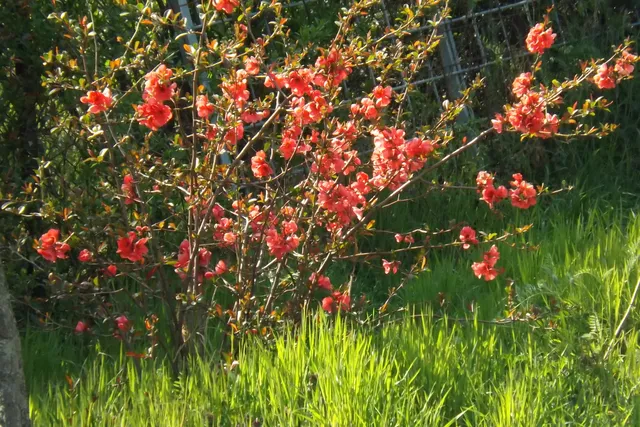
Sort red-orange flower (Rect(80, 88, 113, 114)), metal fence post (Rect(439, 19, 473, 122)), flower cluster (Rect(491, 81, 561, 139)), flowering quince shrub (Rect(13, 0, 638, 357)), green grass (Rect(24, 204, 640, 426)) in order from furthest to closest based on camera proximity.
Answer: metal fence post (Rect(439, 19, 473, 122)) → flower cluster (Rect(491, 81, 561, 139)) → flowering quince shrub (Rect(13, 0, 638, 357)) → red-orange flower (Rect(80, 88, 113, 114)) → green grass (Rect(24, 204, 640, 426))

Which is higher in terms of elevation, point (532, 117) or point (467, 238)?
point (532, 117)

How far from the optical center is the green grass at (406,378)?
2.77 meters

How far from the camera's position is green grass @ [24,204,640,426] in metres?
2.77

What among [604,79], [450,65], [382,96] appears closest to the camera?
[382,96]

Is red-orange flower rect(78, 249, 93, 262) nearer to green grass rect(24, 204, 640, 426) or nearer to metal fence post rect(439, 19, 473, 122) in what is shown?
green grass rect(24, 204, 640, 426)

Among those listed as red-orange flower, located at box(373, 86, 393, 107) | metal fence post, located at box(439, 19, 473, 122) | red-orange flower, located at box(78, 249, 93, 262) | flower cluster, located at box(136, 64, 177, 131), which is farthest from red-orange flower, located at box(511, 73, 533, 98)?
metal fence post, located at box(439, 19, 473, 122)

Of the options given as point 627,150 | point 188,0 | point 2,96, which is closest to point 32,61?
point 2,96

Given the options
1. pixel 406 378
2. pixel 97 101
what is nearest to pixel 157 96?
pixel 97 101

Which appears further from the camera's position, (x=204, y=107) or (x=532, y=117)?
(x=532, y=117)

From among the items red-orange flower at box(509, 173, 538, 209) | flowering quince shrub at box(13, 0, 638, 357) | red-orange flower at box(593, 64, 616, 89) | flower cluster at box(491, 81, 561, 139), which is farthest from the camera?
Result: red-orange flower at box(593, 64, 616, 89)

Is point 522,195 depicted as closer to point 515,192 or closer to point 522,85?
point 515,192

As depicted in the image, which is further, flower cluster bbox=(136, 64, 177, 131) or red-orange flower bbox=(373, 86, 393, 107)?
red-orange flower bbox=(373, 86, 393, 107)

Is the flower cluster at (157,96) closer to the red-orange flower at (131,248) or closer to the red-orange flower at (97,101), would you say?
the red-orange flower at (97,101)

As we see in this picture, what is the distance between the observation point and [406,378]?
9.73 feet
